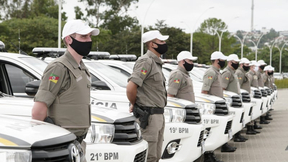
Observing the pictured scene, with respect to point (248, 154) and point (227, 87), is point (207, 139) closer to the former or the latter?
point (248, 154)

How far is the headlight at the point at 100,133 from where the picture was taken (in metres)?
4.74

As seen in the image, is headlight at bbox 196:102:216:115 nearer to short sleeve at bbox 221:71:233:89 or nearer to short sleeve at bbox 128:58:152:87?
short sleeve at bbox 221:71:233:89

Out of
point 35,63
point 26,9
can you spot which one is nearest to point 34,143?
point 35,63

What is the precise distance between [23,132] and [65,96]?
947 mm

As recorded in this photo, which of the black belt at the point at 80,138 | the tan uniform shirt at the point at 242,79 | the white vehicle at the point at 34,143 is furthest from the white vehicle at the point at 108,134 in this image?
the tan uniform shirt at the point at 242,79

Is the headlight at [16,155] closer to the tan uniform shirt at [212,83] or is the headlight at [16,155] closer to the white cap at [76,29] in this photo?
the white cap at [76,29]

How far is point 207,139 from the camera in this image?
27.9 feet

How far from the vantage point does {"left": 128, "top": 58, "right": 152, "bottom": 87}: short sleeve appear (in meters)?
5.97

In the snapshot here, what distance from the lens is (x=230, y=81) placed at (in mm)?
11906

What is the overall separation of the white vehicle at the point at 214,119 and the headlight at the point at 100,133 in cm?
377

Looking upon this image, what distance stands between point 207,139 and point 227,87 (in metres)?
3.59

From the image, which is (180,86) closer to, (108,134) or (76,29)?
(108,134)

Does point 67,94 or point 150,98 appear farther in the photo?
point 150,98

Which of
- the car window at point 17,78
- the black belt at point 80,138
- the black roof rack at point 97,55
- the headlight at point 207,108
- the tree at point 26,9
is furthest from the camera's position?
the tree at point 26,9
